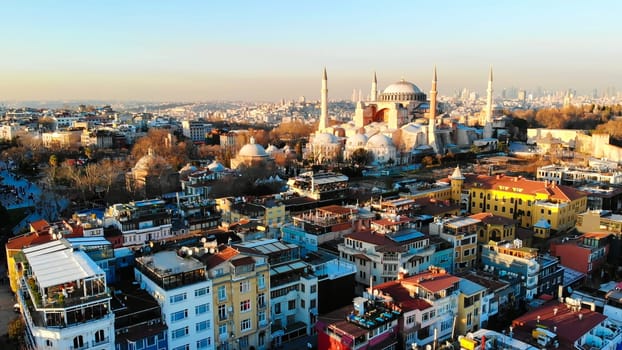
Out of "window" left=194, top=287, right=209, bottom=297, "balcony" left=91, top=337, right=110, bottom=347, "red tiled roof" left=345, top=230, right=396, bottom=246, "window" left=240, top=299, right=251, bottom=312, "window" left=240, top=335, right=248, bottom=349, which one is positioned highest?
"window" left=194, top=287, right=209, bottom=297

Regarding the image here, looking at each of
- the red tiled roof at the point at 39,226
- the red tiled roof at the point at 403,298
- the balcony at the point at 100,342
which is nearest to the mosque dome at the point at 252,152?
the red tiled roof at the point at 39,226

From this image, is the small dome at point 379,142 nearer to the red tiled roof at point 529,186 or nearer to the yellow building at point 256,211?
the red tiled roof at point 529,186

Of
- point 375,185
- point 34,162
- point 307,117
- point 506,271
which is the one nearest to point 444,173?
point 375,185

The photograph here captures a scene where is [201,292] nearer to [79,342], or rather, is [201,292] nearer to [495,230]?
[79,342]

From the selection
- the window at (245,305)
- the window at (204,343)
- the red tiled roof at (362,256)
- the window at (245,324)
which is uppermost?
the red tiled roof at (362,256)

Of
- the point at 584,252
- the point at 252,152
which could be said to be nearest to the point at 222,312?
the point at 584,252

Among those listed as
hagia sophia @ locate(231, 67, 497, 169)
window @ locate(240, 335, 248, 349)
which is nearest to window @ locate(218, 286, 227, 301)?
window @ locate(240, 335, 248, 349)

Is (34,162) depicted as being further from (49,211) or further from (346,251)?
(346,251)

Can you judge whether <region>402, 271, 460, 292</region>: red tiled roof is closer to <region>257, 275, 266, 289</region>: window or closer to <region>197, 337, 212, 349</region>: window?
<region>257, 275, 266, 289</region>: window
